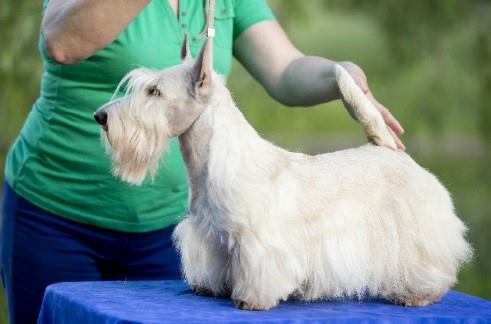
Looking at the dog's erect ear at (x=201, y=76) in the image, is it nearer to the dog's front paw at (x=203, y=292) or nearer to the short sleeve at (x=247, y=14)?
the dog's front paw at (x=203, y=292)

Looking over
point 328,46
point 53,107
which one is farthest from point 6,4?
point 53,107

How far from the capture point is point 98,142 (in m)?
2.76

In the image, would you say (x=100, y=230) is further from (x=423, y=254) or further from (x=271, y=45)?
(x=423, y=254)

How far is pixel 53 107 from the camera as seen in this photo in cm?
280

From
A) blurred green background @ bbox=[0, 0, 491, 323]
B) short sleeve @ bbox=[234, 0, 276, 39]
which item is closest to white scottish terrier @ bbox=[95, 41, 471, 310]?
short sleeve @ bbox=[234, 0, 276, 39]

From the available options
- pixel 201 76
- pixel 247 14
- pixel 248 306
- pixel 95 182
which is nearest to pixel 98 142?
pixel 95 182

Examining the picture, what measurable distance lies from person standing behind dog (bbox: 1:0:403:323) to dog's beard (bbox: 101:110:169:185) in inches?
19.2

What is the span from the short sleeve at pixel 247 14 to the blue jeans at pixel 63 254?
59 cm

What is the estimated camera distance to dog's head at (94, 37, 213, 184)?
2.20m

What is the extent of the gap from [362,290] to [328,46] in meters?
3.40

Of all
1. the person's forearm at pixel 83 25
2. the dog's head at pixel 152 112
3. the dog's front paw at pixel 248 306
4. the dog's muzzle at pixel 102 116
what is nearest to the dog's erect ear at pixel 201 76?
the dog's head at pixel 152 112

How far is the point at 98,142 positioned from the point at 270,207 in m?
0.72

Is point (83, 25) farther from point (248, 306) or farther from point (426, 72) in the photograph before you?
point (426, 72)

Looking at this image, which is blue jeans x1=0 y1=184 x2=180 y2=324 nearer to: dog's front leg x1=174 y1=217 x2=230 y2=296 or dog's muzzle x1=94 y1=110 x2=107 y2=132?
dog's front leg x1=174 y1=217 x2=230 y2=296
